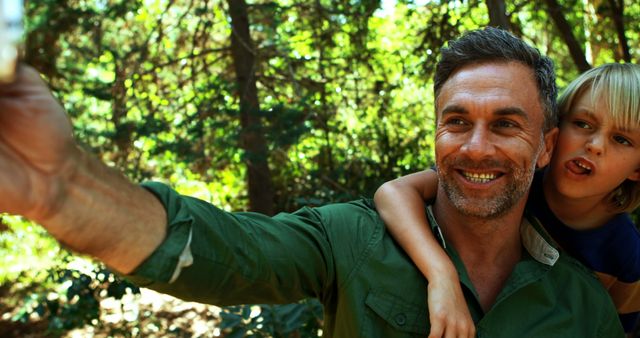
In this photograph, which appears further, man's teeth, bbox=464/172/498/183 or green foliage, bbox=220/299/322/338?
green foliage, bbox=220/299/322/338

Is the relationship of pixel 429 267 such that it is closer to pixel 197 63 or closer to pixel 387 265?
pixel 387 265

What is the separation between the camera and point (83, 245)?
1271mm

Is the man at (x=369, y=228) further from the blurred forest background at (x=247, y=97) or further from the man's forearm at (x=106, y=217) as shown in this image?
the blurred forest background at (x=247, y=97)

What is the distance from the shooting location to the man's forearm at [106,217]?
1.24m

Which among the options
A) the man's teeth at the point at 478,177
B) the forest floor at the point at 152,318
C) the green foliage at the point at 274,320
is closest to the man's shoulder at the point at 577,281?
the man's teeth at the point at 478,177

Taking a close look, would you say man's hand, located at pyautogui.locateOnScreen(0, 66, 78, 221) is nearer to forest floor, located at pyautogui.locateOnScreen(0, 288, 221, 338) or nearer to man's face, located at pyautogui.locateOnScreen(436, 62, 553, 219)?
man's face, located at pyautogui.locateOnScreen(436, 62, 553, 219)

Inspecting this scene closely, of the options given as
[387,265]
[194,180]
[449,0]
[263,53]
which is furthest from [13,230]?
[387,265]

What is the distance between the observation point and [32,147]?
1140mm

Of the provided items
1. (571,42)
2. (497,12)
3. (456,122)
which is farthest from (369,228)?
(571,42)

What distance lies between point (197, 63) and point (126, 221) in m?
4.75

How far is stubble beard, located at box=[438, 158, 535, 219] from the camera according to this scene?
2098mm

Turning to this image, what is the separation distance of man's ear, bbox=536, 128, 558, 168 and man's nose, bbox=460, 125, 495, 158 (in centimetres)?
31

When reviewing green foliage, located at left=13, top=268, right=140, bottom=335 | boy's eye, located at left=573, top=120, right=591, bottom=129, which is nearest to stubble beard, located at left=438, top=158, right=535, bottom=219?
boy's eye, located at left=573, top=120, right=591, bottom=129

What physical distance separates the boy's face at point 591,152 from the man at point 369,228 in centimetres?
13
